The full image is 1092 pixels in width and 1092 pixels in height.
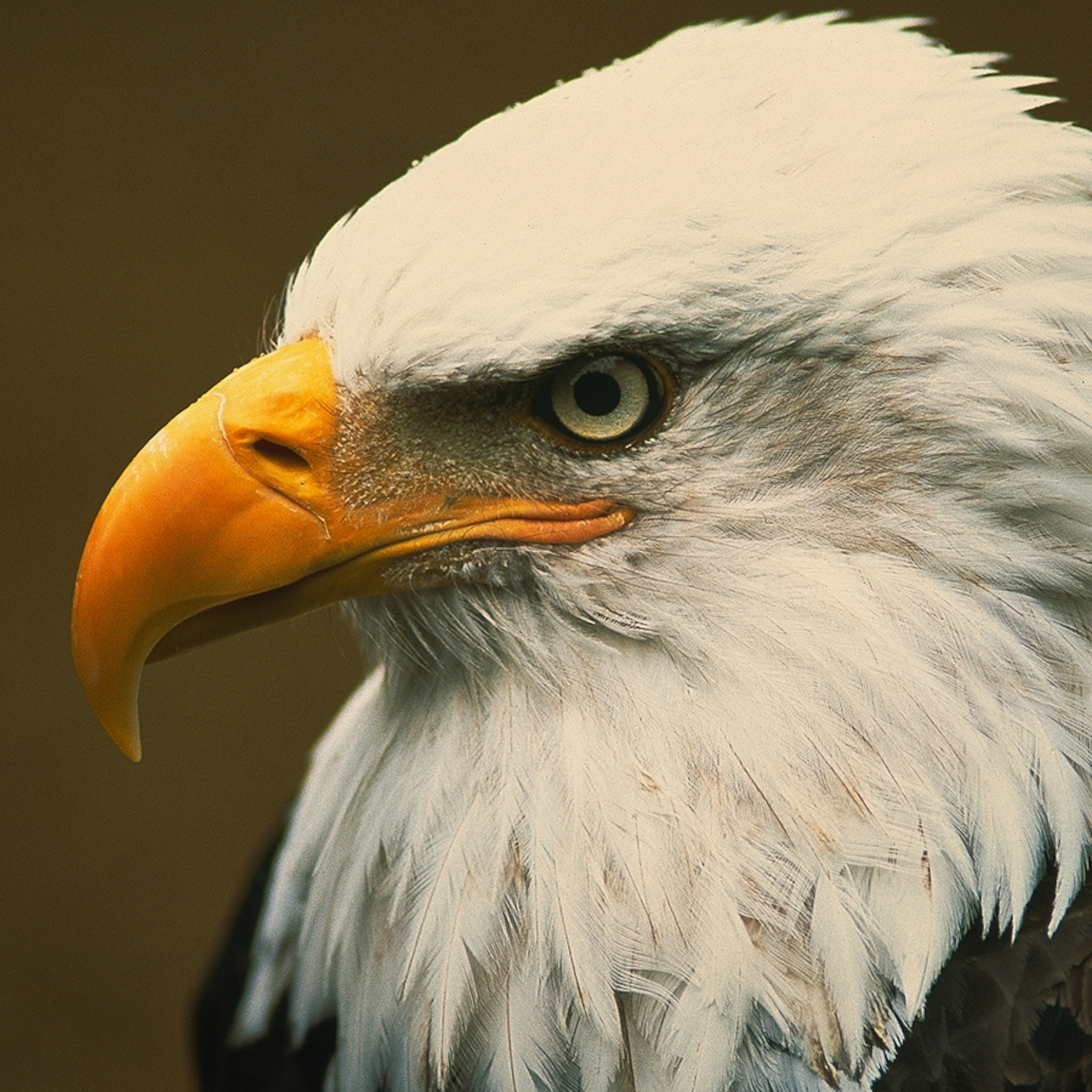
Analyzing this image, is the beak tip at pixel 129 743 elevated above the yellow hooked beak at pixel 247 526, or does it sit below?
below

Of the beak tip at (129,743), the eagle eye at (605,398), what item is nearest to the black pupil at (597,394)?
the eagle eye at (605,398)

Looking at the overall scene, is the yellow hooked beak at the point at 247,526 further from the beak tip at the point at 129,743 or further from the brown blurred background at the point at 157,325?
the brown blurred background at the point at 157,325

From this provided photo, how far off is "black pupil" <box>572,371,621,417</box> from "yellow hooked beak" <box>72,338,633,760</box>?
0.08 metres

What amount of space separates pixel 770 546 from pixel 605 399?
0.19m

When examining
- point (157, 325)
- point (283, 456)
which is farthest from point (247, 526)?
point (157, 325)

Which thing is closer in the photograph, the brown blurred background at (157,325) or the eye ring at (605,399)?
the eye ring at (605,399)

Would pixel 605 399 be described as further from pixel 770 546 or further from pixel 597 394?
pixel 770 546

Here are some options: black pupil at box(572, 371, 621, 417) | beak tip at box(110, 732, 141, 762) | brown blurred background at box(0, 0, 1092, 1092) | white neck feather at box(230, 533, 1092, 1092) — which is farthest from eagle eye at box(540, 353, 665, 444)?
brown blurred background at box(0, 0, 1092, 1092)

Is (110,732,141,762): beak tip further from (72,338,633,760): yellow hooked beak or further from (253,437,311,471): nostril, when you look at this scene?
(253,437,311,471): nostril

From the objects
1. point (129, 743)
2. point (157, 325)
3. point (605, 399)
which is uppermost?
point (605, 399)

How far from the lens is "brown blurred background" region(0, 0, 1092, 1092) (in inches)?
142

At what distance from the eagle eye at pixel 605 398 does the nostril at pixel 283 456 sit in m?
0.21

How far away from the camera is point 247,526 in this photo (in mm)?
1180

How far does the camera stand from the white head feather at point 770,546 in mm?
1141
